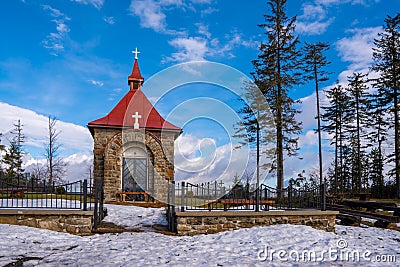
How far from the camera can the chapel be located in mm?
15898

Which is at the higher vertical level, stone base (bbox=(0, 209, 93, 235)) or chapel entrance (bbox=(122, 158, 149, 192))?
chapel entrance (bbox=(122, 158, 149, 192))

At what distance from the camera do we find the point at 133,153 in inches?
646

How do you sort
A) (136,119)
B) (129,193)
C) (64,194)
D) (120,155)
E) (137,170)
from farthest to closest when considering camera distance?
(137,170) < (136,119) < (120,155) < (129,193) < (64,194)

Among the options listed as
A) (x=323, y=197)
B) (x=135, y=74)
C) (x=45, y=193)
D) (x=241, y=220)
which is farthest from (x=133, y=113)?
(x=323, y=197)

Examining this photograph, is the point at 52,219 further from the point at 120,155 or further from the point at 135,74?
the point at 135,74

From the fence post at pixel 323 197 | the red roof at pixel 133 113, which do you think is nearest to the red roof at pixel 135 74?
the red roof at pixel 133 113

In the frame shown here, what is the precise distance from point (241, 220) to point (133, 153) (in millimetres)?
9006

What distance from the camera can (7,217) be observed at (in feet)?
26.8

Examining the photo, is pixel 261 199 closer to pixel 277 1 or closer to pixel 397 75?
pixel 277 1

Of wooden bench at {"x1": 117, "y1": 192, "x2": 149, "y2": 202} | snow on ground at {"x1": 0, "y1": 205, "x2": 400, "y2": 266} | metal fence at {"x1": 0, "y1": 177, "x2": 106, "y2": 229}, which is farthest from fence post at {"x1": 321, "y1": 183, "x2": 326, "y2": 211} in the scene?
wooden bench at {"x1": 117, "y1": 192, "x2": 149, "y2": 202}

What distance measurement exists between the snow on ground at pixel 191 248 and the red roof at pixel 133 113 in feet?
28.1

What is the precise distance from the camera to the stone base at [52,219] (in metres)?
8.16

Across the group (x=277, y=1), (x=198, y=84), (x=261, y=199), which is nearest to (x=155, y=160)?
(x=198, y=84)

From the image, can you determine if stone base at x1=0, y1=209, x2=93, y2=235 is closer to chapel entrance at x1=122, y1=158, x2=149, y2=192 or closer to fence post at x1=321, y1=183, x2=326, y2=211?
fence post at x1=321, y1=183, x2=326, y2=211
